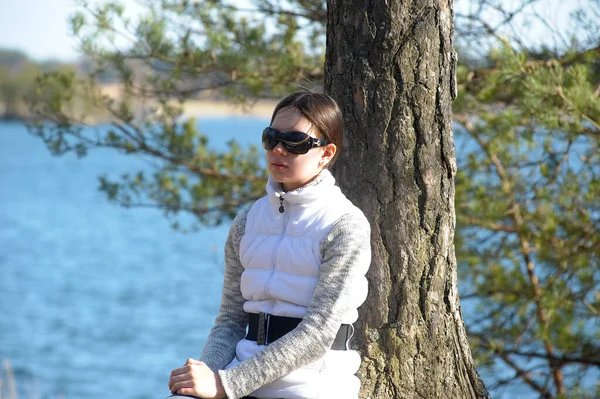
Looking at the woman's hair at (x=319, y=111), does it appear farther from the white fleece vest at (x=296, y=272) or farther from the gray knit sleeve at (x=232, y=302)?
the gray knit sleeve at (x=232, y=302)

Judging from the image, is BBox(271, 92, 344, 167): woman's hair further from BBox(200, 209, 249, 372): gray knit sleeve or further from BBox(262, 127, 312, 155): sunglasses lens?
BBox(200, 209, 249, 372): gray knit sleeve

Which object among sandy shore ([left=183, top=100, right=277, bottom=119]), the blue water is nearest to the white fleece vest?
the blue water

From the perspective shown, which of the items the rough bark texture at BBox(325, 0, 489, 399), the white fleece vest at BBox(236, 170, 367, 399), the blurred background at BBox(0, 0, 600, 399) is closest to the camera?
the white fleece vest at BBox(236, 170, 367, 399)

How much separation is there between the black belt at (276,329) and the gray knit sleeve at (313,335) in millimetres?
69

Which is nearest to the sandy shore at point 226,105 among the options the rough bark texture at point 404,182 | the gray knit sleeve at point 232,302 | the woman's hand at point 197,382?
the rough bark texture at point 404,182

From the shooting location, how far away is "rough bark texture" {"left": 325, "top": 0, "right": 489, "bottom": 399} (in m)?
2.52

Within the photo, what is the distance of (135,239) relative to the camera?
28.7 m

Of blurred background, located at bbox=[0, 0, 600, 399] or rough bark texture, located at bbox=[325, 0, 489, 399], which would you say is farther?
blurred background, located at bbox=[0, 0, 600, 399]

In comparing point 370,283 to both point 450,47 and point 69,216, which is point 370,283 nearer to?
point 450,47

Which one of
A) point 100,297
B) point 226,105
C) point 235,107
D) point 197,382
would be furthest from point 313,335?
point 100,297

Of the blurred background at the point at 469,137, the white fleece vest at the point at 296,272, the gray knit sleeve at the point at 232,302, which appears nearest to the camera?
the white fleece vest at the point at 296,272

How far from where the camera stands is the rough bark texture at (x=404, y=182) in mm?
2518

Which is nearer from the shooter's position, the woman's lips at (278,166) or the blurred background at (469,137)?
the woman's lips at (278,166)

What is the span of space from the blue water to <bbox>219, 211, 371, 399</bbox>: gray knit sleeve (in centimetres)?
205
